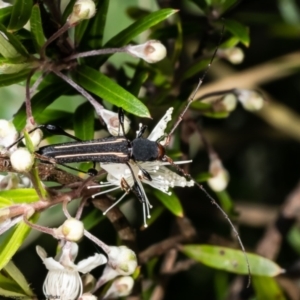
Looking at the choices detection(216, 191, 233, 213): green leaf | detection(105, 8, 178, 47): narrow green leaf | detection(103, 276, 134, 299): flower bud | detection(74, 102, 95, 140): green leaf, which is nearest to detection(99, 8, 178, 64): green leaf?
detection(105, 8, 178, 47): narrow green leaf

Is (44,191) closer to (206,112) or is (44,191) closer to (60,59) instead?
(60,59)

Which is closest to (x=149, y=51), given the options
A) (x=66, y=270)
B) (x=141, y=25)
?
(x=141, y=25)

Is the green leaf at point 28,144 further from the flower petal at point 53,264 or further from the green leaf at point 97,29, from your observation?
the green leaf at point 97,29

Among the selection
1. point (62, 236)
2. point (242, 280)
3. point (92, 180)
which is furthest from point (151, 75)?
point (242, 280)

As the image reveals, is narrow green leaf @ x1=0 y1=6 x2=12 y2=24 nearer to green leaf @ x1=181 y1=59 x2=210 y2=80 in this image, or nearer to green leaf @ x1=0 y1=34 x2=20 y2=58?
green leaf @ x1=0 y1=34 x2=20 y2=58

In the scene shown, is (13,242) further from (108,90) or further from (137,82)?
(137,82)

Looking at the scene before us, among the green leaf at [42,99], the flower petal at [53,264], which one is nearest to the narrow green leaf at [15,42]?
the green leaf at [42,99]
